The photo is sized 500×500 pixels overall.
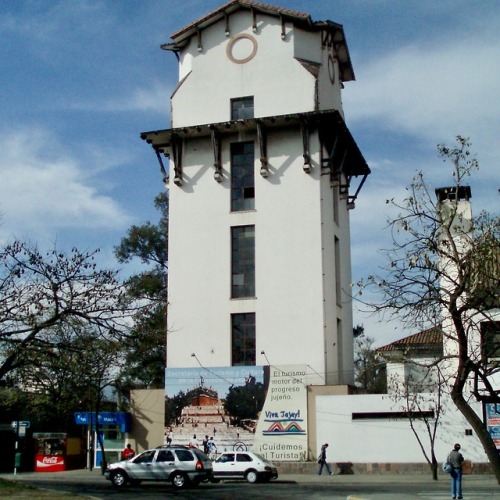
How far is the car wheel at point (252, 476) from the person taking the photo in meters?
34.8

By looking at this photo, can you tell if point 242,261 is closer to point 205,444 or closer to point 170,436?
point 205,444

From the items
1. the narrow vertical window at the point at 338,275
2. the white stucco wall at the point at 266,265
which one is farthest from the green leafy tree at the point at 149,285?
the narrow vertical window at the point at 338,275

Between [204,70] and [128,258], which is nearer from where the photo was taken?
[204,70]

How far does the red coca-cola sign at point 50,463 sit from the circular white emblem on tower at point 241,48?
26.2 metres

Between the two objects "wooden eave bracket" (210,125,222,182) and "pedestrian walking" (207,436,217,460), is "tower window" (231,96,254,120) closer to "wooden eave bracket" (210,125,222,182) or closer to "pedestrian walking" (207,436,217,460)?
"wooden eave bracket" (210,125,222,182)

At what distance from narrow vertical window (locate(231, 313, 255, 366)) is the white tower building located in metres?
0.06

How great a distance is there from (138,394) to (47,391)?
14143mm

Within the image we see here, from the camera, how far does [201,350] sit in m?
43.9

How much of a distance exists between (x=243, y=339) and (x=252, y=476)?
1019cm

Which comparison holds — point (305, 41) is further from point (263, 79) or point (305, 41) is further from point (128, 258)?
point (128, 258)

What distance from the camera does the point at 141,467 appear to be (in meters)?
32.8

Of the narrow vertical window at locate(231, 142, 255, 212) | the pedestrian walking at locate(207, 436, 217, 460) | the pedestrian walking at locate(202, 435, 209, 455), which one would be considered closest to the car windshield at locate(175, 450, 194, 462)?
the pedestrian walking at locate(207, 436, 217, 460)

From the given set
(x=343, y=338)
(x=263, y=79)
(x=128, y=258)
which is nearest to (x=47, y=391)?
(x=128, y=258)

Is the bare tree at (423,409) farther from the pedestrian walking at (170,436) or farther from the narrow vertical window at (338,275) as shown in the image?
the pedestrian walking at (170,436)
